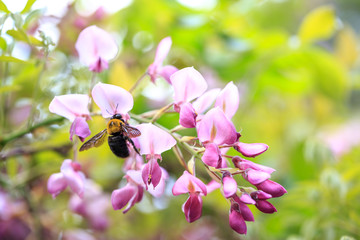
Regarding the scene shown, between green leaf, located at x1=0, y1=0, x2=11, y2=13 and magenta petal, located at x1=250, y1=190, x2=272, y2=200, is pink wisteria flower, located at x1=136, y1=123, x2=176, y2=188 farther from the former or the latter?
green leaf, located at x1=0, y1=0, x2=11, y2=13

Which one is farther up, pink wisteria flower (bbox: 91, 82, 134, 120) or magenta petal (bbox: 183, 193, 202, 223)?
pink wisteria flower (bbox: 91, 82, 134, 120)

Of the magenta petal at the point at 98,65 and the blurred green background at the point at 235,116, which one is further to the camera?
the blurred green background at the point at 235,116

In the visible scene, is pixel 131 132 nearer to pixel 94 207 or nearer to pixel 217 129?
pixel 217 129

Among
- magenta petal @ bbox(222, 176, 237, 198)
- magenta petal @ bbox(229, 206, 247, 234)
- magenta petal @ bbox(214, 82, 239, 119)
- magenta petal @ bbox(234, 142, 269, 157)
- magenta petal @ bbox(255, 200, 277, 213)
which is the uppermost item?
magenta petal @ bbox(214, 82, 239, 119)

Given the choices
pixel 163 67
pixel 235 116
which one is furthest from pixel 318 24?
pixel 163 67

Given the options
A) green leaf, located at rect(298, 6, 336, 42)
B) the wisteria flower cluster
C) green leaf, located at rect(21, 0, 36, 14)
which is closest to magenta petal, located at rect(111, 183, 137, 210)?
the wisteria flower cluster

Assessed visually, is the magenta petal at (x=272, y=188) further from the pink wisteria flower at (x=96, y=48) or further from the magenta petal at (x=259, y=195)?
the pink wisteria flower at (x=96, y=48)

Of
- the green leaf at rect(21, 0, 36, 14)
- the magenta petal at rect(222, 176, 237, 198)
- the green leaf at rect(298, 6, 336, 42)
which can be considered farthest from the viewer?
the green leaf at rect(298, 6, 336, 42)

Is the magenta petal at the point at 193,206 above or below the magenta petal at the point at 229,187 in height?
below

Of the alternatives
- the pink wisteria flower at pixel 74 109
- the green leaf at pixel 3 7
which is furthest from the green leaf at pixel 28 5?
the pink wisteria flower at pixel 74 109
